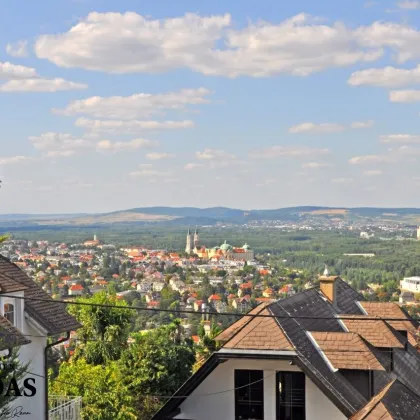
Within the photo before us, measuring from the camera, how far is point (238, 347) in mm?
17484

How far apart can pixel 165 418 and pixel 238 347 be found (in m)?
2.34

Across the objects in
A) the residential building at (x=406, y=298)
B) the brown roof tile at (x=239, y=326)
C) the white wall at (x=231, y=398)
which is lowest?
the residential building at (x=406, y=298)

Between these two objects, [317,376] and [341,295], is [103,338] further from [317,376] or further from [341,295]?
[317,376]

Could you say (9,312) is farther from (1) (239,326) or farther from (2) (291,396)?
(2) (291,396)

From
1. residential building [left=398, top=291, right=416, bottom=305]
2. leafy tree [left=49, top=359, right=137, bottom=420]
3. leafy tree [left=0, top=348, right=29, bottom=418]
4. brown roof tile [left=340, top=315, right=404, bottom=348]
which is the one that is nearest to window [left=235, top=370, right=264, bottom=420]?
brown roof tile [left=340, top=315, right=404, bottom=348]

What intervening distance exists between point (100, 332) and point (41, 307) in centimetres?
2299

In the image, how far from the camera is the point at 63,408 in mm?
20766

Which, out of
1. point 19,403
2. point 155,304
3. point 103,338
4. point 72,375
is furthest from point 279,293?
point 19,403

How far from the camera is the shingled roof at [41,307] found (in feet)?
65.0

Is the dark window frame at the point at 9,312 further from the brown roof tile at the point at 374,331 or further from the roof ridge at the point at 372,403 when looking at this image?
the brown roof tile at the point at 374,331

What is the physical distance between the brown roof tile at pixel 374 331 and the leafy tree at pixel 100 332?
22.4m

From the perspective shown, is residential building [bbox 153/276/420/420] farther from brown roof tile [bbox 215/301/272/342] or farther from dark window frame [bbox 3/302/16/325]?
dark window frame [bbox 3/302/16/325]

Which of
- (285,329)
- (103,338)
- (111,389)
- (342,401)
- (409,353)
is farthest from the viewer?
(103,338)

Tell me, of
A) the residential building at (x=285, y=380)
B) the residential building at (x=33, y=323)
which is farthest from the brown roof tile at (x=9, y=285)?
the residential building at (x=285, y=380)
